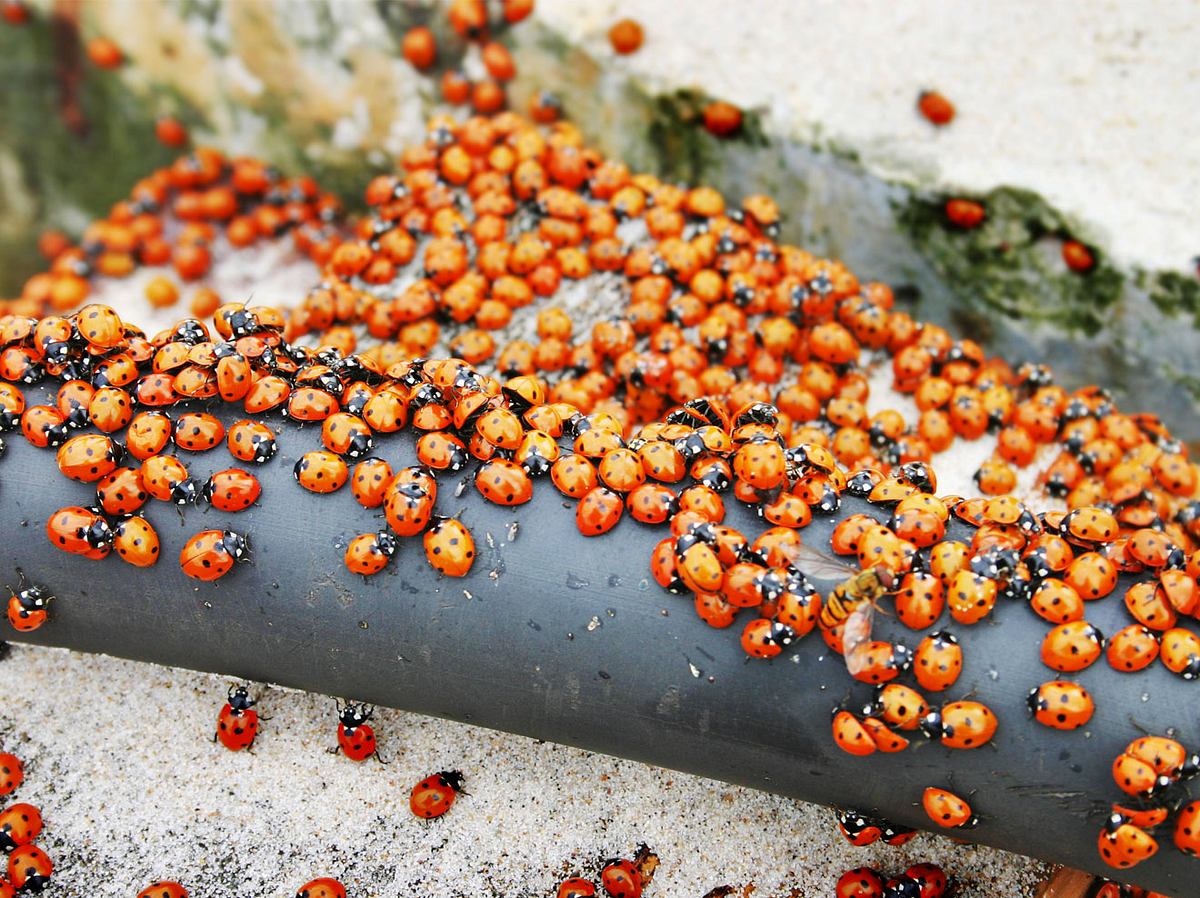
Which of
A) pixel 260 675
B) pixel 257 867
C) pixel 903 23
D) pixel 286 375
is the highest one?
pixel 903 23

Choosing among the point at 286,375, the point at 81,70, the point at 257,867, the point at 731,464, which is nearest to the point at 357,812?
the point at 257,867

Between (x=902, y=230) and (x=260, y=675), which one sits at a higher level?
(x=902, y=230)

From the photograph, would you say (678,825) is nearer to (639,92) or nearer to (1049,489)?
(1049,489)

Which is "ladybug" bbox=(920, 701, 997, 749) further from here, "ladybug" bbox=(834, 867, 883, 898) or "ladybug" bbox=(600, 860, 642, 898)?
"ladybug" bbox=(600, 860, 642, 898)

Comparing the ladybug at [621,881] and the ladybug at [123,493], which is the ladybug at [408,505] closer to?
the ladybug at [123,493]

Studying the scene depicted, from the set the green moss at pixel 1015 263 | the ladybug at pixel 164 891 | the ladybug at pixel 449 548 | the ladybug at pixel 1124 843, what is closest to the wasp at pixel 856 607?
the ladybug at pixel 1124 843

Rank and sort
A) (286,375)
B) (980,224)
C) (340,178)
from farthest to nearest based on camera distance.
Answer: (340,178) < (980,224) < (286,375)

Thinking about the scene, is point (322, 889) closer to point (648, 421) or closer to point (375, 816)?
point (375, 816)
